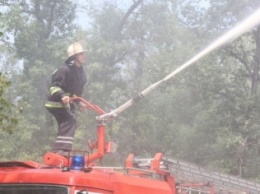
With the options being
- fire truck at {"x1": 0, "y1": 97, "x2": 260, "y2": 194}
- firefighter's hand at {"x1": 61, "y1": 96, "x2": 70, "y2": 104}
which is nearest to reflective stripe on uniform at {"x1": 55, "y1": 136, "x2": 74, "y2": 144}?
fire truck at {"x1": 0, "y1": 97, "x2": 260, "y2": 194}

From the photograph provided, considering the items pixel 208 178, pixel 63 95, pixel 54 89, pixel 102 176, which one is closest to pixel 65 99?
pixel 63 95

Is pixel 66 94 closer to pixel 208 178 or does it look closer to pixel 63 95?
pixel 63 95

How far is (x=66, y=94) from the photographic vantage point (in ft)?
20.5

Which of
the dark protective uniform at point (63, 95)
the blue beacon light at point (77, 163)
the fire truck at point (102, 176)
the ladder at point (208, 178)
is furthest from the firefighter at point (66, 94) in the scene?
the ladder at point (208, 178)

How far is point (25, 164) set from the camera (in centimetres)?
535

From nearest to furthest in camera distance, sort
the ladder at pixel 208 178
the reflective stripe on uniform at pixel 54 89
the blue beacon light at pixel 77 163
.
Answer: the blue beacon light at pixel 77 163, the reflective stripe on uniform at pixel 54 89, the ladder at pixel 208 178

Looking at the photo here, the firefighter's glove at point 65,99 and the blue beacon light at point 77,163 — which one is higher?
the firefighter's glove at point 65,99

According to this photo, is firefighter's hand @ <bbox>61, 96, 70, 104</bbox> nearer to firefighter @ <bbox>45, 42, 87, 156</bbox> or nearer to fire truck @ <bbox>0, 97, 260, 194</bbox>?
firefighter @ <bbox>45, 42, 87, 156</bbox>

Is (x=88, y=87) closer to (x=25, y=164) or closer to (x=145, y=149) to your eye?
(x=145, y=149)

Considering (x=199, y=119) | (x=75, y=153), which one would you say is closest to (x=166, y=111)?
(x=199, y=119)

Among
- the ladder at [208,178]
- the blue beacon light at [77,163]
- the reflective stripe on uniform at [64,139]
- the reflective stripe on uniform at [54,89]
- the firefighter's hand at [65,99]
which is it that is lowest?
the ladder at [208,178]

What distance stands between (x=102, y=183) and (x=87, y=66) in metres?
15.5

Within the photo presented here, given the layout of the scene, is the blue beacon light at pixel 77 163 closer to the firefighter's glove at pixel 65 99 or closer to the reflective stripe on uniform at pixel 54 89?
the firefighter's glove at pixel 65 99

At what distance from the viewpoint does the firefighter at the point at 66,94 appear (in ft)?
20.4
